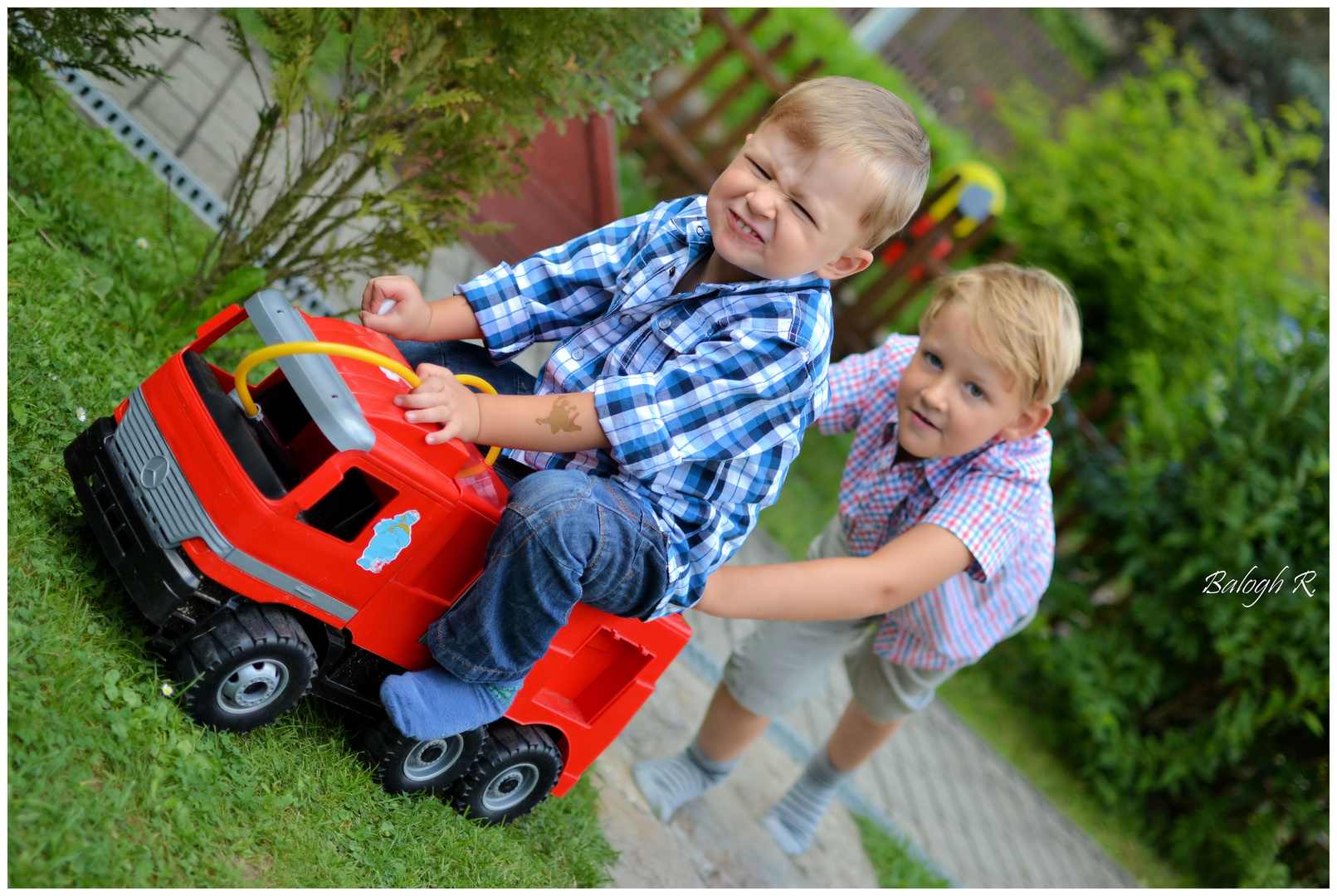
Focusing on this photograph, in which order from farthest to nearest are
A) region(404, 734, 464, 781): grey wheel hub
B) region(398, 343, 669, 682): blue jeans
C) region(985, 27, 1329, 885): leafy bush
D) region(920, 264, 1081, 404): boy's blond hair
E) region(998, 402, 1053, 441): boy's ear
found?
region(985, 27, 1329, 885): leafy bush
region(998, 402, 1053, 441): boy's ear
region(920, 264, 1081, 404): boy's blond hair
region(404, 734, 464, 781): grey wheel hub
region(398, 343, 669, 682): blue jeans

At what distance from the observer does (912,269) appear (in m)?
7.64

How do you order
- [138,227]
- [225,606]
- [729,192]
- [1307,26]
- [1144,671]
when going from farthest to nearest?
1. [1307,26]
2. [1144,671]
3. [138,227]
4. [729,192]
5. [225,606]

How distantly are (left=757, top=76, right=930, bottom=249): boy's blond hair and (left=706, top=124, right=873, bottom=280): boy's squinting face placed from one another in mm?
27

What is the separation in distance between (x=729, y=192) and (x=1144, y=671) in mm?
5015

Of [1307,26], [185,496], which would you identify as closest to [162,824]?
[185,496]

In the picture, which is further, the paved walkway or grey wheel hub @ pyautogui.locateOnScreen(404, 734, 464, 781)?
the paved walkway

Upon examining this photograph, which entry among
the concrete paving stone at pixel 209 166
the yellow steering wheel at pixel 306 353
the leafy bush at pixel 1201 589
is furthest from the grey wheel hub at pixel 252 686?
the leafy bush at pixel 1201 589

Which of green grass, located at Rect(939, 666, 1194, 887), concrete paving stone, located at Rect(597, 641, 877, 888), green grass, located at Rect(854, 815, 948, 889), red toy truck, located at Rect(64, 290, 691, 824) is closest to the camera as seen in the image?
red toy truck, located at Rect(64, 290, 691, 824)

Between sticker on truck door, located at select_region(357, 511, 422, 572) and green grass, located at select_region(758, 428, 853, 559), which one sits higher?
sticker on truck door, located at select_region(357, 511, 422, 572)

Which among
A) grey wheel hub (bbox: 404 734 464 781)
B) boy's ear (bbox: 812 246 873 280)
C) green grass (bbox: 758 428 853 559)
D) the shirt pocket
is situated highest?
the shirt pocket

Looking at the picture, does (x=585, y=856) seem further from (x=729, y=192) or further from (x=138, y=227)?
(x=138, y=227)

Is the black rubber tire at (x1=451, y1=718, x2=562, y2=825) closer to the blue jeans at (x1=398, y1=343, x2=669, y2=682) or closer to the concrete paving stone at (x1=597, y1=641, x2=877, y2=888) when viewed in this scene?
the blue jeans at (x1=398, y1=343, x2=669, y2=682)

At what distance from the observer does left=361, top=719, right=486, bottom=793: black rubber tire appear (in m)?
2.47

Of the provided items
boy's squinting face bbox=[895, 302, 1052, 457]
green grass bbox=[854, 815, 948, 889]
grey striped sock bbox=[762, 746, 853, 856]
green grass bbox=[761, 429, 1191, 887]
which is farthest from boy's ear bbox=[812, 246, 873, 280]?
green grass bbox=[761, 429, 1191, 887]
